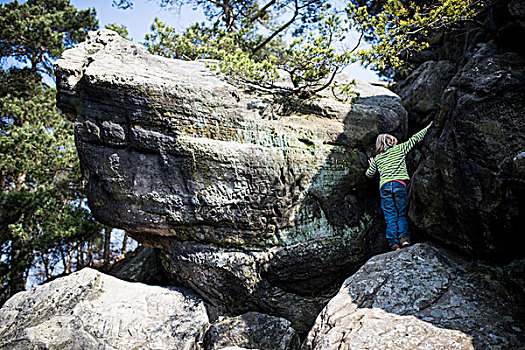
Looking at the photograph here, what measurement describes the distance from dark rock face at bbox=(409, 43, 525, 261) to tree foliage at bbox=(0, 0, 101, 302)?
11.4 meters

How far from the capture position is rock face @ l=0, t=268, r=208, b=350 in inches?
228

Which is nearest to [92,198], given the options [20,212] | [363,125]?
[363,125]

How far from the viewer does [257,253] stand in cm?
673

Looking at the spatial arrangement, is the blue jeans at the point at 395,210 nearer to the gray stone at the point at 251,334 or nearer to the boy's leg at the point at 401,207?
Result: the boy's leg at the point at 401,207

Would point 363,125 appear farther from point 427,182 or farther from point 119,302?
point 119,302

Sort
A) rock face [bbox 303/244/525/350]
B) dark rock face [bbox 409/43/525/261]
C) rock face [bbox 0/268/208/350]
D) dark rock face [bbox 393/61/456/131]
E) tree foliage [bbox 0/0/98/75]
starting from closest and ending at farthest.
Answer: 1. rock face [bbox 303/244/525/350]
2. dark rock face [bbox 409/43/525/261]
3. rock face [bbox 0/268/208/350]
4. dark rock face [bbox 393/61/456/131]
5. tree foliage [bbox 0/0/98/75]

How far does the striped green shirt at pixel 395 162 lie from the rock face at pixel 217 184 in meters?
0.80

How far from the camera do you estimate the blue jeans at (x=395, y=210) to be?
6332 mm

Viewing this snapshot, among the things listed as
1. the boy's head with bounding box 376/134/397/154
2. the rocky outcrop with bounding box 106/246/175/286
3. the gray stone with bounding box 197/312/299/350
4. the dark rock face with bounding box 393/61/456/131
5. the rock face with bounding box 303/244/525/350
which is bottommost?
the gray stone with bounding box 197/312/299/350

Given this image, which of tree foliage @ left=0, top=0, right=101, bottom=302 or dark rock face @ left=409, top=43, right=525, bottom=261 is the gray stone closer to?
dark rock face @ left=409, top=43, right=525, bottom=261

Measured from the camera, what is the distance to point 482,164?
452 centimetres

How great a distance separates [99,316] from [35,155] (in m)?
8.74

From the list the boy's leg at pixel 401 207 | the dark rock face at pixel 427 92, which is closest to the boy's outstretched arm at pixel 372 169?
the boy's leg at pixel 401 207

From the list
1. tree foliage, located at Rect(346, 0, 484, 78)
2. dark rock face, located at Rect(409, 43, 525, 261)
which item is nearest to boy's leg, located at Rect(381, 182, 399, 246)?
dark rock face, located at Rect(409, 43, 525, 261)
